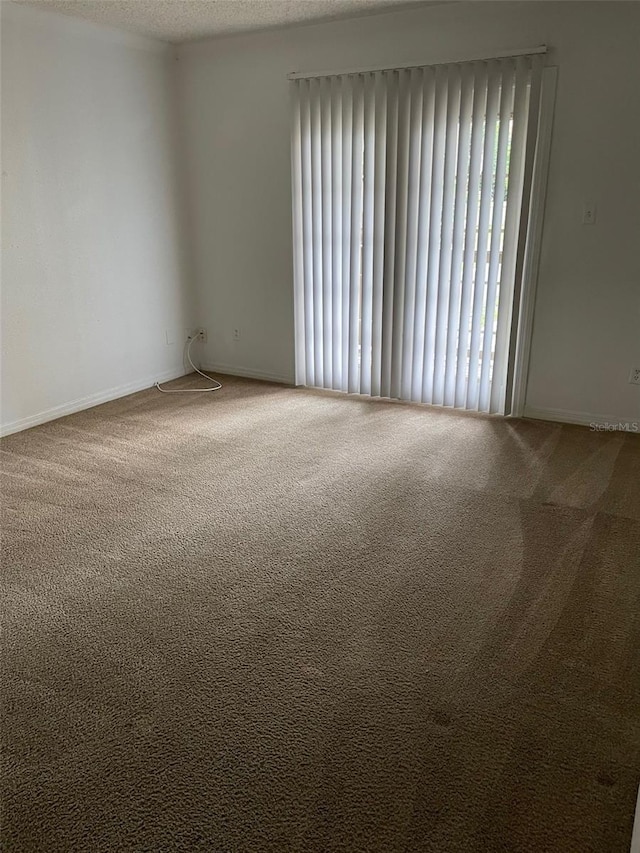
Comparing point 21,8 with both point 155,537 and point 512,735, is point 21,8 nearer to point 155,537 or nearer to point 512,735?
point 155,537

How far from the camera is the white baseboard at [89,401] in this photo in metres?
4.09

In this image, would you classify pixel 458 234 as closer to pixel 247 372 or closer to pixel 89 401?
pixel 247 372

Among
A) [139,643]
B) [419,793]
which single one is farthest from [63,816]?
[419,793]

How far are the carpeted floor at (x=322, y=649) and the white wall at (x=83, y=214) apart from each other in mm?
911

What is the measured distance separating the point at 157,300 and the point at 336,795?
4.08 m

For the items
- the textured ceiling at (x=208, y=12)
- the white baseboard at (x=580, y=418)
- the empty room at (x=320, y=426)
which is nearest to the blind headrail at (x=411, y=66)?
the empty room at (x=320, y=426)

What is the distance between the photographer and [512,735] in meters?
1.75

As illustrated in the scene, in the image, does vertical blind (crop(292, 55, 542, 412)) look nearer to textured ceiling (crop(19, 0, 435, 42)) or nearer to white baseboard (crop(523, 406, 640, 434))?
white baseboard (crop(523, 406, 640, 434))

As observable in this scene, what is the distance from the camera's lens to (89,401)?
179 inches

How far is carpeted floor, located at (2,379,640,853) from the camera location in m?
1.54

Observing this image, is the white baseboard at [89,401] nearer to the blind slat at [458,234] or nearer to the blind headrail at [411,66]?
the blind slat at [458,234]

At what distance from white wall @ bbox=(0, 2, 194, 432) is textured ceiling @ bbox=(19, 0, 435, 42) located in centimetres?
20

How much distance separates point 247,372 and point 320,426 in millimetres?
1369

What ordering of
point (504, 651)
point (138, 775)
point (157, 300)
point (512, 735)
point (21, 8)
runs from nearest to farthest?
point (138, 775)
point (512, 735)
point (504, 651)
point (21, 8)
point (157, 300)
